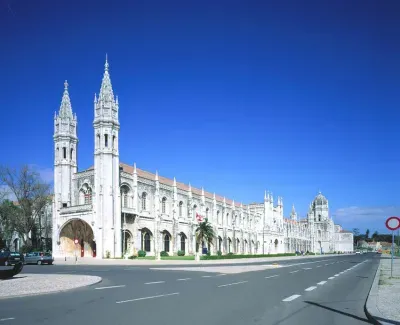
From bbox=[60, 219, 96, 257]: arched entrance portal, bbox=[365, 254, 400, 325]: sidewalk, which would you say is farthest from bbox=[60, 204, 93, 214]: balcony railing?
bbox=[365, 254, 400, 325]: sidewalk

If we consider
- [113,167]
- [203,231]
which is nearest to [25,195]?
[113,167]

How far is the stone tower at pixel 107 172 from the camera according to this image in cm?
5222

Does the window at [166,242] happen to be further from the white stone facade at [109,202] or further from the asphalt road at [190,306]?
the asphalt road at [190,306]

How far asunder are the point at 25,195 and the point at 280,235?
6862 cm

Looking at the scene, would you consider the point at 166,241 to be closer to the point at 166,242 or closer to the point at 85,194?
the point at 166,242

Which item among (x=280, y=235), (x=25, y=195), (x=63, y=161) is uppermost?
(x=63, y=161)

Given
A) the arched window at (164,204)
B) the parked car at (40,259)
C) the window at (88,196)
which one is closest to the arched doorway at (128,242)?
the window at (88,196)

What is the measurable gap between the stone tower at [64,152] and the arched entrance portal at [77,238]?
3.31m

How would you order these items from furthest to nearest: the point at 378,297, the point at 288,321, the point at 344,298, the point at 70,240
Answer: the point at 70,240, the point at 344,298, the point at 378,297, the point at 288,321

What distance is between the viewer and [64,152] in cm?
6084

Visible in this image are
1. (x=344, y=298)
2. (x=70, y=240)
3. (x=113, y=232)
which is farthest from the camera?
(x=70, y=240)

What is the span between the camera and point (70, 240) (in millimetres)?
57812

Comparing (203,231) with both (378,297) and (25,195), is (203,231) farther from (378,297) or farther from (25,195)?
(378,297)

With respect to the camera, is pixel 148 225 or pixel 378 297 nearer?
pixel 378 297
